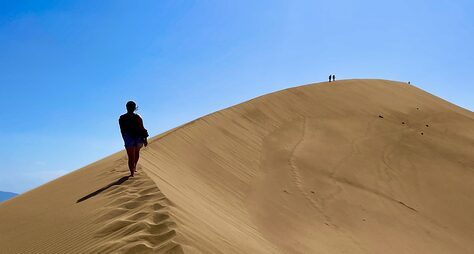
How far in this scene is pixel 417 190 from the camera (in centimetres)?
968

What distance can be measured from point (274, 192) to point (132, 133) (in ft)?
10.3

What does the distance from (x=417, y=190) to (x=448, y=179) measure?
4.13 feet

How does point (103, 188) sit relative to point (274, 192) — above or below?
above

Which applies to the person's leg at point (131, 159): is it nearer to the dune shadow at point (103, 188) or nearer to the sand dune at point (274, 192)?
the dune shadow at point (103, 188)

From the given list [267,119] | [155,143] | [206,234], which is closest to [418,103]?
[267,119]

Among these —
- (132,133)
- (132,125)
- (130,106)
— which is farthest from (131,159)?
(130,106)

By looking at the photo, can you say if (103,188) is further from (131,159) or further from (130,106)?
(130,106)

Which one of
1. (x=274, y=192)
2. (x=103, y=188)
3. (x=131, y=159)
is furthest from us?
(x=274, y=192)

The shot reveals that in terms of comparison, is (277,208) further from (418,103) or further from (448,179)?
(418,103)

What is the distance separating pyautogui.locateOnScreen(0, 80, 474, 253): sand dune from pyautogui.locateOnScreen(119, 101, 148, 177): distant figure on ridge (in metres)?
0.37

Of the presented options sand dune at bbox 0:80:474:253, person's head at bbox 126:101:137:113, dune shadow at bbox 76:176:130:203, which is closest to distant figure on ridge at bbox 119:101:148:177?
person's head at bbox 126:101:137:113

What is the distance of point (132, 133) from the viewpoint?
689cm

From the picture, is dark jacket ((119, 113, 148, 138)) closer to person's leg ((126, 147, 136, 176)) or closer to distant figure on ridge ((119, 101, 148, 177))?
distant figure on ridge ((119, 101, 148, 177))

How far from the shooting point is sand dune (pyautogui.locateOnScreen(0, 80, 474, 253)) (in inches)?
191
